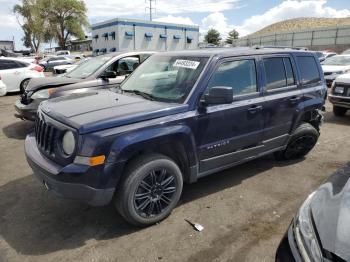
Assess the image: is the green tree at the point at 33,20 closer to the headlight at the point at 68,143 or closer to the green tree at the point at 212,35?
the green tree at the point at 212,35

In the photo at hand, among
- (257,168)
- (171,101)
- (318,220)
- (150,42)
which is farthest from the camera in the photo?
(150,42)

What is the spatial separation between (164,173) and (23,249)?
1.55m

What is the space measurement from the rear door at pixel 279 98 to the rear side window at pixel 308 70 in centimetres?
22

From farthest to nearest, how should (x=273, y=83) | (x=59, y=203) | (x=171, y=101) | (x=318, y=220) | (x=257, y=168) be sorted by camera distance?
(x=257, y=168) < (x=273, y=83) < (x=59, y=203) < (x=171, y=101) < (x=318, y=220)

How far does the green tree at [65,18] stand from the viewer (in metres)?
63.4

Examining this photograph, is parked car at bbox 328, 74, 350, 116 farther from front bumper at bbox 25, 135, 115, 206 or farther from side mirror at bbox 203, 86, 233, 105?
front bumper at bbox 25, 135, 115, 206

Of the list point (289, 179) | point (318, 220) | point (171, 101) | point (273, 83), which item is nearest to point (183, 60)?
point (171, 101)

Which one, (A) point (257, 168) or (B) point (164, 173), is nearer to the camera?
(B) point (164, 173)

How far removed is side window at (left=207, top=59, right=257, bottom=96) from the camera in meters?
3.94

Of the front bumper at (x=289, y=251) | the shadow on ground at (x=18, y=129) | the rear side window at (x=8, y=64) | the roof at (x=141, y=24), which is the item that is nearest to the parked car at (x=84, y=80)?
the shadow on ground at (x=18, y=129)

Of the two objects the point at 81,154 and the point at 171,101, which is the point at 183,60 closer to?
the point at 171,101

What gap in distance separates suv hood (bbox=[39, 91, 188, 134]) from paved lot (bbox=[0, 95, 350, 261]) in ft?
3.82

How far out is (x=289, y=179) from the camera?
4.75 metres

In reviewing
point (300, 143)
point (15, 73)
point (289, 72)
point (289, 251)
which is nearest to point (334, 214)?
point (289, 251)
